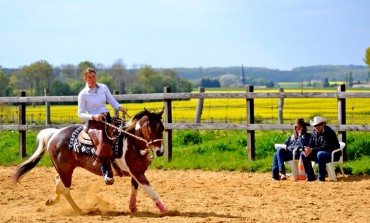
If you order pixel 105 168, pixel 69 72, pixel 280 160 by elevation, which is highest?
pixel 69 72

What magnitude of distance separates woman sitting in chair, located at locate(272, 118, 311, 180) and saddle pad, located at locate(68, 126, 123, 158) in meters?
4.43

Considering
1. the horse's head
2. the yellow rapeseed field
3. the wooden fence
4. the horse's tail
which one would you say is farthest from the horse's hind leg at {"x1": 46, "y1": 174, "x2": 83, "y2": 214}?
the yellow rapeseed field

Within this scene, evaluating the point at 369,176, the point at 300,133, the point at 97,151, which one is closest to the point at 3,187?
the point at 97,151

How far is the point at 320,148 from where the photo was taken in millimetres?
13570

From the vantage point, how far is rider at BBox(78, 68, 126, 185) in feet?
33.5

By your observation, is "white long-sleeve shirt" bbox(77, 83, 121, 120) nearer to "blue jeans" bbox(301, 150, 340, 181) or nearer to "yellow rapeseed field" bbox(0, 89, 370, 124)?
"blue jeans" bbox(301, 150, 340, 181)

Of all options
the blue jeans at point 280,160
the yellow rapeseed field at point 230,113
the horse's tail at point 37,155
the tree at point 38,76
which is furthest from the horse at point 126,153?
the tree at point 38,76

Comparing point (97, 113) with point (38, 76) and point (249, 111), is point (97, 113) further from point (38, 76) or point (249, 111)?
point (38, 76)

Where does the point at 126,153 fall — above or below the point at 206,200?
above

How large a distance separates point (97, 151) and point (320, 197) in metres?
3.44

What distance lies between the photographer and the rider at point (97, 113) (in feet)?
33.5

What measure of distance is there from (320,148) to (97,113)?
4882 mm

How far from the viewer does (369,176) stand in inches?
543

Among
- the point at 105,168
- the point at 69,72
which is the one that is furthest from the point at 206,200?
the point at 69,72
